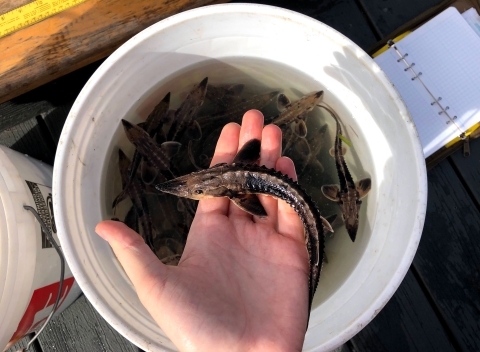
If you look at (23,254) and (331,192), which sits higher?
(23,254)

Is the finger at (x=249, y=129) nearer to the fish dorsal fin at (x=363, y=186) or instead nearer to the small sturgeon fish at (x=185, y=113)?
the small sturgeon fish at (x=185, y=113)

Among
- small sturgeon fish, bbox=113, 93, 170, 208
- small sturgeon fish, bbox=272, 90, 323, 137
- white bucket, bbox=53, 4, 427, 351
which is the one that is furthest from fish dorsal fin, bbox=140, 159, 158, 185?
small sturgeon fish, bbox=272, 90, 323, 137

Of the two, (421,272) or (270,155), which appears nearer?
(270,155)

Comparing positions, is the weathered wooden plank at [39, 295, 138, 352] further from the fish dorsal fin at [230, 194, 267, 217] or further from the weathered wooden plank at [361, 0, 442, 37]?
the weathered wooden plank at [361, 0, 442, 37]

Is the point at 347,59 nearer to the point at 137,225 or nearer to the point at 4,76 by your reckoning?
the point at 137,225

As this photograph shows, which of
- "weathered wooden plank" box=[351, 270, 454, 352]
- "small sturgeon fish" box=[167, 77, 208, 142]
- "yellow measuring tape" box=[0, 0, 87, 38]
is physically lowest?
"weathered wooden plank" box=[351, 270, 454, 352]

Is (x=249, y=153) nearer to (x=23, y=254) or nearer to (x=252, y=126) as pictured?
(x=252, y=126)

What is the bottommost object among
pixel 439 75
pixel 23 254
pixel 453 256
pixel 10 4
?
pixel 453 256

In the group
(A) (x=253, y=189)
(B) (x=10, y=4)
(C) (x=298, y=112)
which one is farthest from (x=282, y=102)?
(B) (x=10, y=4)

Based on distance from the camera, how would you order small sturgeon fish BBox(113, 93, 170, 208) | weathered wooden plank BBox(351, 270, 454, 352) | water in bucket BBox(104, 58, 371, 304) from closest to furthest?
water in bucket BBox(104, 58, 371, 304) → small sturgeon fish BBox(113, 93, 170, 208) → weathered wooden plank BBox(351, 270, 454, 352)
